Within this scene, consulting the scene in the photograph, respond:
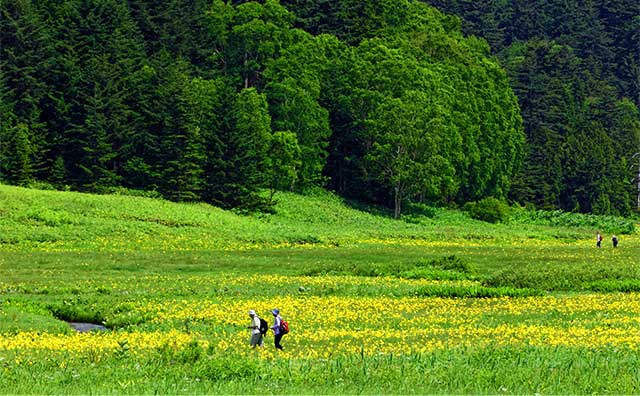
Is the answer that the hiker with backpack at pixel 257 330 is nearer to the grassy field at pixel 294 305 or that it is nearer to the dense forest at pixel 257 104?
the grassy field at pixel 294 305

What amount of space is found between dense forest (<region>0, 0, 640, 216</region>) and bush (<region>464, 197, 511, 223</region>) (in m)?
Answer: 3.72

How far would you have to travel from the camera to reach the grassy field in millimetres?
18641

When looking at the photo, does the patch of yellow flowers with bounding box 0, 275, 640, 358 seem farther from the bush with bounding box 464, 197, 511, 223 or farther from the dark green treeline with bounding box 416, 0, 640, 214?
the dark green treeline with bounding box 416, 0, 640, 214

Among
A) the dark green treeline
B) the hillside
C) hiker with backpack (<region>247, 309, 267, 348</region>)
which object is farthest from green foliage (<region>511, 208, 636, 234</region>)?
hiker with backpack (<region>247, 309, 267, 348</region>)

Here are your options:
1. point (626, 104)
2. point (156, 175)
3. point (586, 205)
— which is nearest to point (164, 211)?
point (156, 175)

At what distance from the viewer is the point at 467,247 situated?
6738cm

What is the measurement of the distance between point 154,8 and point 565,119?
68940 millimetres

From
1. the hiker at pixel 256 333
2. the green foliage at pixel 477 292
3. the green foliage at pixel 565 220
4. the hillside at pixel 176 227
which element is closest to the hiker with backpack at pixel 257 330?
the hiker at pixel 256 333

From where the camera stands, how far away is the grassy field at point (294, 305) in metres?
18.6

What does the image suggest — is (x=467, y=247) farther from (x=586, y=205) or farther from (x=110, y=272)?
(x=586, y=205)

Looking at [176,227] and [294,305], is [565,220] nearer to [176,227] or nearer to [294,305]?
[176,227]

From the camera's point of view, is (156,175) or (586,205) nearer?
(156,175)

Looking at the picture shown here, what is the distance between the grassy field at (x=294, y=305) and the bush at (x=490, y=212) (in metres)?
21.1

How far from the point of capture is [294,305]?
1347 inches
